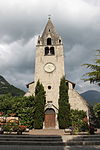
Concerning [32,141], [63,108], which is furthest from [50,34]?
[32,141]

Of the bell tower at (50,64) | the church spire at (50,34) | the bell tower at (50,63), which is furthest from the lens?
the church spire at (50,34)

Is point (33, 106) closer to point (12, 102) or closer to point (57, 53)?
point (12, 102)

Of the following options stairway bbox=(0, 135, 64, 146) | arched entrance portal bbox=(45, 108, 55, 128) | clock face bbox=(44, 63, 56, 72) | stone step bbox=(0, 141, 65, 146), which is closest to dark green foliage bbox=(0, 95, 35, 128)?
arched entrance portal bbox=(45, 108, 55, 128)

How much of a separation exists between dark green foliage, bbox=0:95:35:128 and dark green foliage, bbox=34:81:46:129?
0.63 m

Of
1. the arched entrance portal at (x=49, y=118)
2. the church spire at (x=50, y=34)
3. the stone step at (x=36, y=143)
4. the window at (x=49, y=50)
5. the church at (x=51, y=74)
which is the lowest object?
the stone step at (x=36, y=143)

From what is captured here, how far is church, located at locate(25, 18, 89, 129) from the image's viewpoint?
80.5 ft

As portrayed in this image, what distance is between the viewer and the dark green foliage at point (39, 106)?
904 inches

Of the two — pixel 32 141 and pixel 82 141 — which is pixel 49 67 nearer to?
pixel 32 141

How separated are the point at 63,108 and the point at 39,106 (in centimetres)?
366

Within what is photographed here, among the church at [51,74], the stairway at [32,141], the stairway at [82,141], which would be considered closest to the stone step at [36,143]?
the stairway at [32,141]

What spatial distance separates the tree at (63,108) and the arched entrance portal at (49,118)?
1353 millimetres

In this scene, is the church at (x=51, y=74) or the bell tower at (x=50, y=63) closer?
the church at (x=51, y=74)

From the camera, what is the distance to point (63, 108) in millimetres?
23547

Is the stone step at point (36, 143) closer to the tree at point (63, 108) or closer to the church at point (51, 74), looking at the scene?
the tree at point (63, 108)
